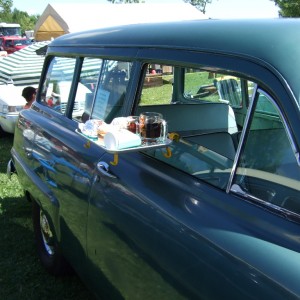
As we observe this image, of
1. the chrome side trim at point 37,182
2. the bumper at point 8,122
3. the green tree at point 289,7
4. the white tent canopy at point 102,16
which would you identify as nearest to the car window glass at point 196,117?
the chrome side trim at point 37,182

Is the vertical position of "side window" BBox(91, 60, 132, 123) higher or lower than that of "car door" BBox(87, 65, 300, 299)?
higher

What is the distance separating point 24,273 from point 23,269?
0.07 m

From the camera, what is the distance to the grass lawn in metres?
3.07

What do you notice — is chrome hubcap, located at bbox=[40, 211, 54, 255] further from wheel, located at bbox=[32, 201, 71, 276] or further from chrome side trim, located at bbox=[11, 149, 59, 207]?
chrome side trim, located at bbox=[11, 149, 59, 207]

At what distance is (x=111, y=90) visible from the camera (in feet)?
7.75

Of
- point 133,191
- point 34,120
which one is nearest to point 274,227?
point 133,191

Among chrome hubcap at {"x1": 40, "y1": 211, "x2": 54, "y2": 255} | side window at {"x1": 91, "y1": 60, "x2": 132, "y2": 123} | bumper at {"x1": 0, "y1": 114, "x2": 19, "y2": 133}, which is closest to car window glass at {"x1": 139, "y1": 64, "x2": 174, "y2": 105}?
side window at {"x1": 91, "y1": 60, "x2": 132, "y2": 123}

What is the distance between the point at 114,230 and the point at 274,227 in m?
0.84

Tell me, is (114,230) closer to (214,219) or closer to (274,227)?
(214,219)

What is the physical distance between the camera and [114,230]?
191 cm

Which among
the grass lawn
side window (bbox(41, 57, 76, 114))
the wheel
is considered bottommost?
the grass lawn

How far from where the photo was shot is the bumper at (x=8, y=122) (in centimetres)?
726

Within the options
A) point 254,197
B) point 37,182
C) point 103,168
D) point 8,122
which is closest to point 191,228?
point 254,197

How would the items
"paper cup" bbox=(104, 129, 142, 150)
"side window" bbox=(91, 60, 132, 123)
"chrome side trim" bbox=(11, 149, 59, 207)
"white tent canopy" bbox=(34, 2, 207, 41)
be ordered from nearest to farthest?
1. "paper cup" bbox=(104, 129, 142, 150)
2. "side window" bbox=(91, 60, 132, 123)
3. "chrome side trim" bbox=(11, 149, 59, 207)
4. "white tent canopy" bbox=(34, 2, 207, 41)
